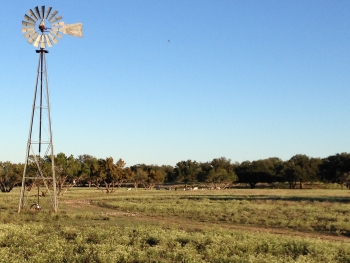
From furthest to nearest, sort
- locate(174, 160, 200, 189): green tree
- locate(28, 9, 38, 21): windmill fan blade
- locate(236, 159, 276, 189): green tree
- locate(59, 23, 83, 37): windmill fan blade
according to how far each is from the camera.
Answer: locate(174, 160, 200, 189): green tree, locate(236, 159, 276, 189): green tree, locate(28, 9, 38, 21): windmill fan blade, locate(59, 23, 83, 37): windmill fan blade

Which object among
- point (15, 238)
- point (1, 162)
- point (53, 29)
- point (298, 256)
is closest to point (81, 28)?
point (53, 29)

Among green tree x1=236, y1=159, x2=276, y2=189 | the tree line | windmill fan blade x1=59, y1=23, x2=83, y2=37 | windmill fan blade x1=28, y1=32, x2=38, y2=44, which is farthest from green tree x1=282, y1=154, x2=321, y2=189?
windmill fan blade x1=28, y1=32, x2=38, y2=44

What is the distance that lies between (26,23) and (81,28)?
12.1ft

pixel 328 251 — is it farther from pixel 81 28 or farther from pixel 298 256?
pixel 81 28

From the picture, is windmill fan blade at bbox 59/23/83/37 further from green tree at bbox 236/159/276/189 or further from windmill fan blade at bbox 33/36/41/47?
green tree at bbox 236/159/276/189

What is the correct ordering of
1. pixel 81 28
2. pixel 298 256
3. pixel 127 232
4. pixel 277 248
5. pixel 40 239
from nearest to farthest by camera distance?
pixel 298 256, pixel 277 248, pixel 40 239, pixel 127 232, pixel 81 28

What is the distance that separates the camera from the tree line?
77438mm

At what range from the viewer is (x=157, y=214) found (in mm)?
31984

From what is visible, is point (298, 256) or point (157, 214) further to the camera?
point (157, 214)

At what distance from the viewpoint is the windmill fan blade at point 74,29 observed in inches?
1137

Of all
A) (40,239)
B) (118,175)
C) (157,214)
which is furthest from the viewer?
(118,175)

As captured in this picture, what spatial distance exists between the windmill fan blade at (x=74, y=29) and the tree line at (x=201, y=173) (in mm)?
35432

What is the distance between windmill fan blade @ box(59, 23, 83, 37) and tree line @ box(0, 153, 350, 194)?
1395 inches

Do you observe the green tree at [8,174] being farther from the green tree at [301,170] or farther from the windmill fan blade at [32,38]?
the green tree at [301,170]
